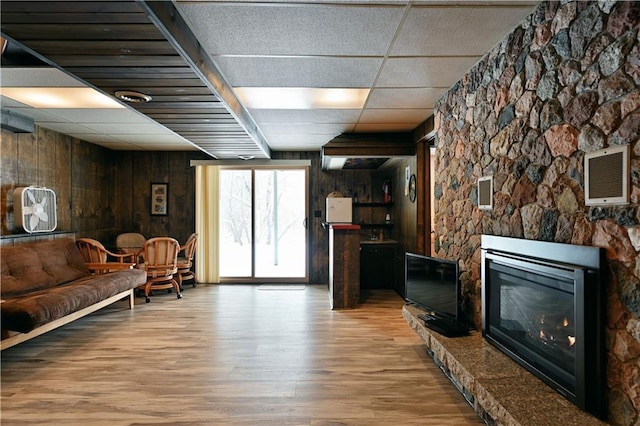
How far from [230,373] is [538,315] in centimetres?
220

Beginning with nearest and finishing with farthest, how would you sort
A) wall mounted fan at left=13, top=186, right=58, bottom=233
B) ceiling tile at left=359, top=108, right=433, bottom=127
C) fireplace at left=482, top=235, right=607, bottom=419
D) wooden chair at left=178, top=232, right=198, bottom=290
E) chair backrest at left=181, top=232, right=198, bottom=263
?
fireplace at left=482, top=235, right=607, bottom=419 < ceiling tile at left=359, top=108, right=433, bottom=127 < wall mounted fan at left=13, top=186, right=58, bottom=233 < wooden chair at left=178, top=232, right=198, bottom=290 < chair backrest at left=181, top=232, right=198, bottom=263

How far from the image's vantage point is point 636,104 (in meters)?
1.41

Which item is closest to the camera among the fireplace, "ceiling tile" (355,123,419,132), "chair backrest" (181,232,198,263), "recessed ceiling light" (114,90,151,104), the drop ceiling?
the fireplace

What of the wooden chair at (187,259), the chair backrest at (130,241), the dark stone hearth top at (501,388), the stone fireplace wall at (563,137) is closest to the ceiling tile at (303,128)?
the stone fireplace wall at (563,137)

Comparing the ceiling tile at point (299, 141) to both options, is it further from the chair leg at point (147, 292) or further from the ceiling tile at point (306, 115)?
the chair leg at point (147, 292)

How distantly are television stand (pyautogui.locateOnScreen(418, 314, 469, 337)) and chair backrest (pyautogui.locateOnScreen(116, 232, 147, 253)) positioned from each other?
5.08 metres

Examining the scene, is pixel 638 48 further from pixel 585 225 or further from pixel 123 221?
pixel 123 221

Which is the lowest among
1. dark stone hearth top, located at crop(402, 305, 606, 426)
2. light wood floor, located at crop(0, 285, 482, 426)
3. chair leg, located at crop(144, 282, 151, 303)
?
light wood floor, located at crop(0, 285, 482, 426)

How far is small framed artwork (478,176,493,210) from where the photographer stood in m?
2.59

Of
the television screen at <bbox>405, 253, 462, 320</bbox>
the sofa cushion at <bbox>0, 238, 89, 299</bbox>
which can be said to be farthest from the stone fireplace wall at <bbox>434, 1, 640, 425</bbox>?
the sofa cushion at <bbox>0, 238, 89, 299</bbox>

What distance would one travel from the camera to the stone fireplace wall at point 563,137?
1.45 m

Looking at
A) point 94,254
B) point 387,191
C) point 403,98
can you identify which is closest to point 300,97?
point 403,98

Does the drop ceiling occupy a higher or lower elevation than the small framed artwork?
higher

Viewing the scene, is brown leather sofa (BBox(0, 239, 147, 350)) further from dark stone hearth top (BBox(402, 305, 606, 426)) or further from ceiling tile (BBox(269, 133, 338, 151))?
dark stone hearth top (BBox(402, 305, 606, 426))
